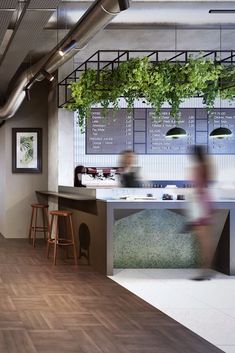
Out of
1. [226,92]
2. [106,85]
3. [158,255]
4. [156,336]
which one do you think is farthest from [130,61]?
[156,336]

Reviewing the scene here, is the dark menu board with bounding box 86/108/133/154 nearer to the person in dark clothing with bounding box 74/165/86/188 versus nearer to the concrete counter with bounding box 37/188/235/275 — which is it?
the person in dark clothing with bounding box 74/165/86/188

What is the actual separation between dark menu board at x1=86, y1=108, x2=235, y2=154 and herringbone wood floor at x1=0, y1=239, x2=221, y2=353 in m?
4.15

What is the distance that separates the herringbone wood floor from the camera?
3.76m

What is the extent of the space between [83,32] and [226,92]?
8.22 feet

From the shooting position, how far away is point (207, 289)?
19.1 feet

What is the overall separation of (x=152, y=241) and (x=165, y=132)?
4.05 m

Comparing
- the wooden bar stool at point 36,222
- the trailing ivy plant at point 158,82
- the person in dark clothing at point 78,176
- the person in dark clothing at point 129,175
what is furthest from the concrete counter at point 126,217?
the wooden bar stool at point 36,222

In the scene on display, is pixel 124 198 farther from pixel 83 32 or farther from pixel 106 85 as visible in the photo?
pixel 83 32

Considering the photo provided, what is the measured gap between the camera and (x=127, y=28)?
7754 millimetres

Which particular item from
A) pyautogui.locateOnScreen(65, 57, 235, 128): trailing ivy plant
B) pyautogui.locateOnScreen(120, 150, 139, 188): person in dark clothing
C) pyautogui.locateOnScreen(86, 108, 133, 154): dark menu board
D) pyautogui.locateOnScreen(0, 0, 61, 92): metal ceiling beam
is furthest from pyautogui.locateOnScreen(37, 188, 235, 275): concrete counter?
pyautogui.locateOnScreen(86, 108, 133, 154): dark menu board

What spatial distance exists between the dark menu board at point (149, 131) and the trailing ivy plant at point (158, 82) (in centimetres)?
277

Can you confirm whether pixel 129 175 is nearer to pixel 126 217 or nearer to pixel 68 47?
pixel 126 217

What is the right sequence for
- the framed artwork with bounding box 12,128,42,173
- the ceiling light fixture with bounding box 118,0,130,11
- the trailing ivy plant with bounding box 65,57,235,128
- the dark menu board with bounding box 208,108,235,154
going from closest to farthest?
the ceiling light fixture with bounding box 118,0,130,11 < the trailing ivy plant with bounding box 65,57,235,128 < the framed artwork with bounding box 12,128,42,173 < the dark menu board with bounding box 208,108,235,154

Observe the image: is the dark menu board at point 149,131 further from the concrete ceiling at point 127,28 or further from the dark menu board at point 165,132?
the concrete ceiling at point 127,28
